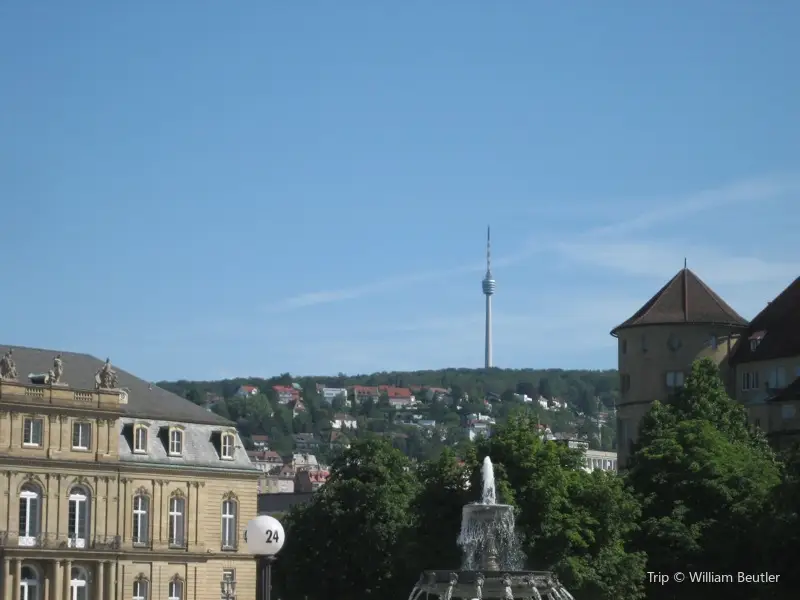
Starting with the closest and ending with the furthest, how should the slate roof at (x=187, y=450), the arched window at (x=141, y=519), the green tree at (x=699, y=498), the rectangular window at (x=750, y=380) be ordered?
1. the green tree at (x=699, y=498)
2. the arched window at (x=141, y=519)
3. the slate roof at (x=187, y=450)
4. the rectangular window at (x=750, y=380)

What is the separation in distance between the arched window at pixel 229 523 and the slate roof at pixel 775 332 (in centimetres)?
3771

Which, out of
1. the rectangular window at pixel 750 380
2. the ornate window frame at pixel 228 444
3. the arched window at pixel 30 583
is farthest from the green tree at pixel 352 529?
the rectangular window at pixel 750 380

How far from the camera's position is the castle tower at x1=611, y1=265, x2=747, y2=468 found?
124m

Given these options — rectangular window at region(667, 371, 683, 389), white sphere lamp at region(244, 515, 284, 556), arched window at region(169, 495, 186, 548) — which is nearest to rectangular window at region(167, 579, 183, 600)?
arched window at region(169, 495, 186, 548)

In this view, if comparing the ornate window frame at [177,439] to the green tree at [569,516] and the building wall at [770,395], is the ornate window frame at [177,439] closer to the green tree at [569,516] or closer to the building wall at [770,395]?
the green tree at [569,516]

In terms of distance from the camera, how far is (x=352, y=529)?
106 metres

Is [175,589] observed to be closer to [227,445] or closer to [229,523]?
[229,523]

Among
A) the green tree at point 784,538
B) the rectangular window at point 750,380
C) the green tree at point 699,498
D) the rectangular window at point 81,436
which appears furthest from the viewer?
the rectangular window at point 750,380

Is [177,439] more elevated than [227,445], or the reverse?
[177,439]

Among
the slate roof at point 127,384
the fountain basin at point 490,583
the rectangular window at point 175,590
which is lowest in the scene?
the rectangular window at point 175,590

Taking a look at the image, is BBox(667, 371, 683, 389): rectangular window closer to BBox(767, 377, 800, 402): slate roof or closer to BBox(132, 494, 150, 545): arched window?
BBox(767, 377, 800, 402): slate roof

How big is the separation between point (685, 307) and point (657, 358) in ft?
12.9

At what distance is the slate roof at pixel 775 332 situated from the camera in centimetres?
12075

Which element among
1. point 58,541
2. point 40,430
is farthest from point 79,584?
point 40,430
